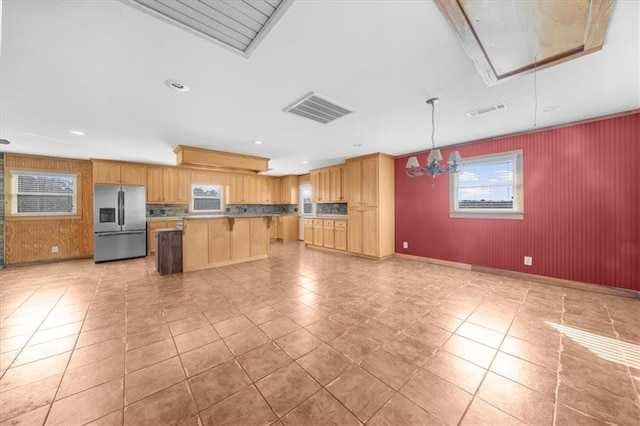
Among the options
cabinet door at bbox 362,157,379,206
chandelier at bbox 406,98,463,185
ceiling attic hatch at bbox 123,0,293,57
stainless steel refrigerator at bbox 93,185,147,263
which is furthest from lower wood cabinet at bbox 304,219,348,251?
ceiling attic hatch at bbox 123,0,293,57

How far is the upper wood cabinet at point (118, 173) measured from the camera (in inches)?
225

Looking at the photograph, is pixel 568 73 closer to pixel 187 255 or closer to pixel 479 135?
pixel 479 135

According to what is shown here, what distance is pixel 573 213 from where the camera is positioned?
11.7ft

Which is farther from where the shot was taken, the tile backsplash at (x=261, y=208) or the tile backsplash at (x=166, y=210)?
the tile backsplash at (x=261, y=208)

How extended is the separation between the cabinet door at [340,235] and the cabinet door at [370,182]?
2.92ft

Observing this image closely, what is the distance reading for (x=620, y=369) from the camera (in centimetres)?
187

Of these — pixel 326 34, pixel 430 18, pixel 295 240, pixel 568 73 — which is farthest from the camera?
pixel 295 240

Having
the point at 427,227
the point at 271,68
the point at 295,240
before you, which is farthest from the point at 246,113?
the point at 295,240

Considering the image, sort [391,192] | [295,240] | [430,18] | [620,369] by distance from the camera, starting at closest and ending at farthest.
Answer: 1. [430,18]
2. [620,369]
3. [391,192]
4. [295,240]

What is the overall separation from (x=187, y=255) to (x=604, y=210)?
665 centimetres

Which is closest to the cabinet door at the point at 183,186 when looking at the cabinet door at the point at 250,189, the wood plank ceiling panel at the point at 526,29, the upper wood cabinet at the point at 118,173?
the upper wood cabinet at the point at 118,173

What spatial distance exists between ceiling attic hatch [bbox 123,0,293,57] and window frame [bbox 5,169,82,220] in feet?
20.9

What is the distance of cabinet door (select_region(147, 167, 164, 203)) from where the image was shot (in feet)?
20.8

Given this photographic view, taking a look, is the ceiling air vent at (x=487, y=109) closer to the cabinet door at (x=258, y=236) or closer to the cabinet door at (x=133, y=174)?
the cabinet door at (x=258, y=236)
